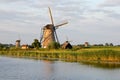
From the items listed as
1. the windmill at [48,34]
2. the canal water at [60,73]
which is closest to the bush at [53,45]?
the windmill at [48,34]

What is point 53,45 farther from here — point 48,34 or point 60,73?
point 60,73

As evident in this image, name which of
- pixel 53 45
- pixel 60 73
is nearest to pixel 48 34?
pixel 53 45

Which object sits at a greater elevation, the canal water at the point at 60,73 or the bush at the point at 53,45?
the bush at the point at 53,45

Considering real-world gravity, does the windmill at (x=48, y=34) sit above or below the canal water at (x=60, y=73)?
above

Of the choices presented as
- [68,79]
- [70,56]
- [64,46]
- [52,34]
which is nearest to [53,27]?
[52,34]

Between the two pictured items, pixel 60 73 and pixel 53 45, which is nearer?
pixel 60 73

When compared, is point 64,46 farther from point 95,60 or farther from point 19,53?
point 95,60

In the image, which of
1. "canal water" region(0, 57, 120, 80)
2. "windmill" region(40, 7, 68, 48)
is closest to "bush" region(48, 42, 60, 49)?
"windmill" region(40, 7, 68, 48)

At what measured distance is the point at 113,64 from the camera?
34719mm

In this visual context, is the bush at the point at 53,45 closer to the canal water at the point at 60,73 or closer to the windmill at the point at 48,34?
the windmill at the point at 48,34

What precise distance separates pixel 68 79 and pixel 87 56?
56.7 feet

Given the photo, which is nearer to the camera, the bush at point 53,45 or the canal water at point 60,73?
the canal water at point 60,73

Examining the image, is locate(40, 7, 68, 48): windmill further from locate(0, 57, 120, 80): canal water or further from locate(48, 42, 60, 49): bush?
locate(0, 57, 120, 80): canal water

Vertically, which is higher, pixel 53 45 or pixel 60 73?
pixel 53 45
